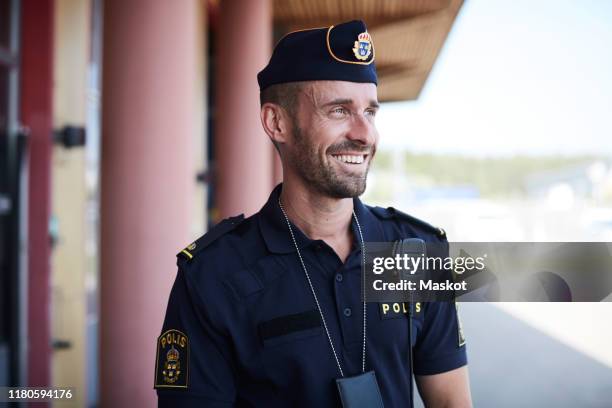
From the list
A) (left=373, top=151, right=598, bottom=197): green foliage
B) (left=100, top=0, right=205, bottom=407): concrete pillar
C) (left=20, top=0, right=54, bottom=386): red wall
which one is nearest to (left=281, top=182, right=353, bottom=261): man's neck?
(left=100, top=0, right=205, bottom=407): concrete pillar

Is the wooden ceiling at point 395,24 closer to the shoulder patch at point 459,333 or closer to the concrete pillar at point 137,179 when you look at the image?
the concrete pillar at point 137,179

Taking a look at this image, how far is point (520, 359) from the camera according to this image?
15.6 feet

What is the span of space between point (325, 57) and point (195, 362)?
2.56ft

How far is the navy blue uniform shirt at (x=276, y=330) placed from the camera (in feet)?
4.32

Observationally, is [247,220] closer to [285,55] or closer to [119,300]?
[285,55]

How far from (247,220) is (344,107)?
1.38 ft

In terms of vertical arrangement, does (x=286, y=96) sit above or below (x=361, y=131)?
above

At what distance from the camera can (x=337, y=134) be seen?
4.50 ft

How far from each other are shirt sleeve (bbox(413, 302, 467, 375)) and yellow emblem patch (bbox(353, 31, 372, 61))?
0.64 m

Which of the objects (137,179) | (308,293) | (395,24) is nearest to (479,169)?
(395,24)

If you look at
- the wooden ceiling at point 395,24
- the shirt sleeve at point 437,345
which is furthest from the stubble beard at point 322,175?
→ the wooden ceiling at point 395,24

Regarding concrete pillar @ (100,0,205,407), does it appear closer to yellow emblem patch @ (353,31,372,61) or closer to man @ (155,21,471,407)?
man @ (155,21,471,407)

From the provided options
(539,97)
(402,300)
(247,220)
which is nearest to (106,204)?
(247,220)

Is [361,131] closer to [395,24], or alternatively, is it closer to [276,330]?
[276,330]
